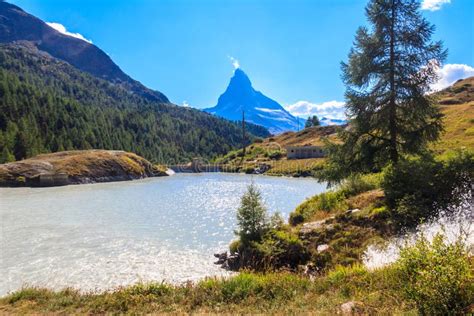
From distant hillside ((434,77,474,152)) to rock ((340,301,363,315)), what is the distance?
46.7ft

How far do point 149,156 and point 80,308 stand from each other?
122 metres

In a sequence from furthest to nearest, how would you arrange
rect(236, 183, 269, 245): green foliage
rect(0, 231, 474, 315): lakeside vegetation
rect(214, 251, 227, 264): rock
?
rect(236, 183, 269, 245): green foliage → rect(214, 251, 227, 264): rock → rect(0, 231, 474, 315): lakeside vegetation

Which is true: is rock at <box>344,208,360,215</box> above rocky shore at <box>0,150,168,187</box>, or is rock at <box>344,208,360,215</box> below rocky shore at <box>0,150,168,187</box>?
below

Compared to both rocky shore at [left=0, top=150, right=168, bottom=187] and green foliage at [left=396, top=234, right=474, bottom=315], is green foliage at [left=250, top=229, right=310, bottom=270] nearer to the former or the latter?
green foliage at [left=396, top=234, right=474, bottom=315]

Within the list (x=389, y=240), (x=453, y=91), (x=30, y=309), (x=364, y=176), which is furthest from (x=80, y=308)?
(x=453, y=91)

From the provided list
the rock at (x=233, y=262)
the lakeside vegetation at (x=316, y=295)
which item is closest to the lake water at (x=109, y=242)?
the rock at (x=233, y=262)

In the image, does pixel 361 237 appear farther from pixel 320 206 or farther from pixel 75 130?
pixel 75 130

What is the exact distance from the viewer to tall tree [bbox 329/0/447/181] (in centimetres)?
1708

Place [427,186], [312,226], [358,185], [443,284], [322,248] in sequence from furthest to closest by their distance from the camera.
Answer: [358,185] < [312,226] < [427,186] < [322,248] < [443,284]

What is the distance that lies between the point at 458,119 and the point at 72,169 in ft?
249

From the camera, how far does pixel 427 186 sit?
43.0 feet

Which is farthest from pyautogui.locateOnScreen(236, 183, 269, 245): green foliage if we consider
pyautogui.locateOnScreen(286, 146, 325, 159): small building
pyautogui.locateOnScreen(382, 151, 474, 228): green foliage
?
pyautogui.locateOnScreen(286, 146, 325, 159): small building

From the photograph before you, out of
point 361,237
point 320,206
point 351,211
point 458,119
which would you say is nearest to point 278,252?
point 361,237

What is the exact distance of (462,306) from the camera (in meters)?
4.92
